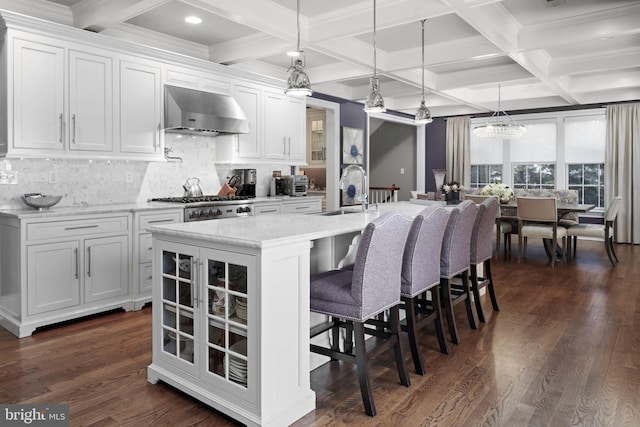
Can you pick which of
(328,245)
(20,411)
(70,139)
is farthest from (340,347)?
(70,139)

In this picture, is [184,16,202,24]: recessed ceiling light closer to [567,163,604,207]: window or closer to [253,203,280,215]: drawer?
[253,203,280,215]: drawer

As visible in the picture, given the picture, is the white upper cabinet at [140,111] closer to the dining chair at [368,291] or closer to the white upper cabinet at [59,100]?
the white upper cabinet at [59,100]

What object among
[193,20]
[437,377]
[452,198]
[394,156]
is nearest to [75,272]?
→ [193,20]

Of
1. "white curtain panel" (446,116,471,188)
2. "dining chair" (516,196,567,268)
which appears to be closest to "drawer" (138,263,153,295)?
"dining chair" (516,196,567,268)

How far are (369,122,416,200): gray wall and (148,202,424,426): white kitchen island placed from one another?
830cm

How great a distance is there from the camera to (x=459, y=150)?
9.75m

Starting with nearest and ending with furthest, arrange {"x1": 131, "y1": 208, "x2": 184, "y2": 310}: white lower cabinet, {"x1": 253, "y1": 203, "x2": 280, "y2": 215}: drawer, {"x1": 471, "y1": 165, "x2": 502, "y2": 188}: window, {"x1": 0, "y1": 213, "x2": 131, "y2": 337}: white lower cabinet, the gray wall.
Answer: {"x1": 0, "y1": 213, "x2": 131, "y2": 337}: white lower cabinet < {"x1": 131, "y1": 208, "x2": 184, "y2": 310}: white lower cabinet < {"x1": 253, "y1": 203, "x2": 280, "y2": 215}: drawer < {"x1": 471, "y1": 165, "x2": 502, "y2": 188}: window < the gray wall

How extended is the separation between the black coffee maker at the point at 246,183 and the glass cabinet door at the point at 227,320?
338cm

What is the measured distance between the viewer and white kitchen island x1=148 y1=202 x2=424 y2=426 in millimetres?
2080

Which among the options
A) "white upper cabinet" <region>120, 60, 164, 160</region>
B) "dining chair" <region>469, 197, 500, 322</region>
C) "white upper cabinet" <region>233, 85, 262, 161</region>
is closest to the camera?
"dining chair" <region>469, 197, 500, 322</region>

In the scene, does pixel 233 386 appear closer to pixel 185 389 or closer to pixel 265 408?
pixel 265 408

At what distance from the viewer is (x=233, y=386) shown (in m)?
2.19

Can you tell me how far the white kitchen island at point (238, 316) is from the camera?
2.08 meters

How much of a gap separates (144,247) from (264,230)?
2097 mm
